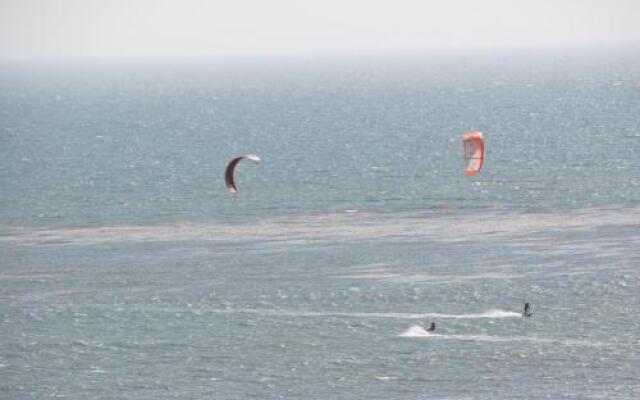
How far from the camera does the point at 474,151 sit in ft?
318

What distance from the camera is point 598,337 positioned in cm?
7669

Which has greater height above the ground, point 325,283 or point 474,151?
point 474,151

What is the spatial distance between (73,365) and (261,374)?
10630 millimetres

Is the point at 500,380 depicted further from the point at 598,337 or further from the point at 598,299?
the point at 598,299

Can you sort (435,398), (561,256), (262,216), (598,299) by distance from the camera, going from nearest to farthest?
(435,398)
(598,299)
(561,256)
(262,216)

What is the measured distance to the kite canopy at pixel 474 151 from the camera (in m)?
95.0

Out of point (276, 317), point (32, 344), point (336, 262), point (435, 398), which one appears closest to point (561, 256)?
point (336, 262)

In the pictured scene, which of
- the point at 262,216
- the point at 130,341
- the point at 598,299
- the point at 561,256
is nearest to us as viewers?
the point at 130,341

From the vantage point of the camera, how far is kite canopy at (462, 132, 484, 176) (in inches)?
3740

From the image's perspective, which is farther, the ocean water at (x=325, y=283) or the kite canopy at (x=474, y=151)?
the kite canopy at (x=474, y=151)

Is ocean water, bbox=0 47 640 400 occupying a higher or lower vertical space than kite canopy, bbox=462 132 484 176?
lower

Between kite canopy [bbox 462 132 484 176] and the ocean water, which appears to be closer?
the ocean water

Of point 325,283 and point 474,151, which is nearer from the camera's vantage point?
point 325,283

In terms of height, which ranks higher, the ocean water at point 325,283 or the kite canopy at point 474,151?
the kite canopy at point 474,151
